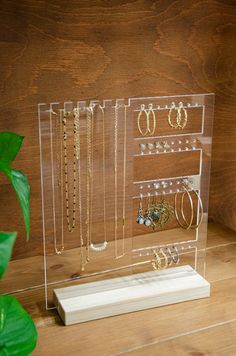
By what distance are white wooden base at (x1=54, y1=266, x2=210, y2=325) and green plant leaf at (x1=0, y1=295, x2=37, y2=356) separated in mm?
292

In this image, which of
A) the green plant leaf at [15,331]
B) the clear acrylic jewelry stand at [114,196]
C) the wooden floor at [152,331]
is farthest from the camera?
the clear acrylic jewelry stand at [114,196]

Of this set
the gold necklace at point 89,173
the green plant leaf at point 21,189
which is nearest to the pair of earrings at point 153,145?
the gold necklace at point 89,173

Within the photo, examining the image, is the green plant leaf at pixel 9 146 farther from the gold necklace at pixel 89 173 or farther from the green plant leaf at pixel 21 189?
the gold necklace at pixel 89 173

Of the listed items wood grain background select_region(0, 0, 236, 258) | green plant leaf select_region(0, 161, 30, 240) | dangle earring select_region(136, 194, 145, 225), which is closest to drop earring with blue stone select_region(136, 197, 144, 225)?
dangle earring select_region(136, 194, 145, 225)

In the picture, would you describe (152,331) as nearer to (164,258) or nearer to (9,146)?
(164,258)

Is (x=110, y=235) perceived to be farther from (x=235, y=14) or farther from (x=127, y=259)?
(x=235, y=14)

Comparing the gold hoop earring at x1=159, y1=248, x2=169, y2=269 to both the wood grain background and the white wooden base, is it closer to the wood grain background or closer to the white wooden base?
the white wooden base

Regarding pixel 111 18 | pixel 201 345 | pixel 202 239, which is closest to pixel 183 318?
pixel 201 345

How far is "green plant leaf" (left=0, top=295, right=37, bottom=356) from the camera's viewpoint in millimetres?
649

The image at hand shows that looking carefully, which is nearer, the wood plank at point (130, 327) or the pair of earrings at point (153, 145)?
the wood plank at point (130, 327)

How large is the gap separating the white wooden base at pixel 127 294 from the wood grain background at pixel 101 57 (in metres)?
0.22

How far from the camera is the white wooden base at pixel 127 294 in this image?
0.97m

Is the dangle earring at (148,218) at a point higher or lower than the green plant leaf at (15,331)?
higher

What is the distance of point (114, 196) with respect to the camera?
117 cm
